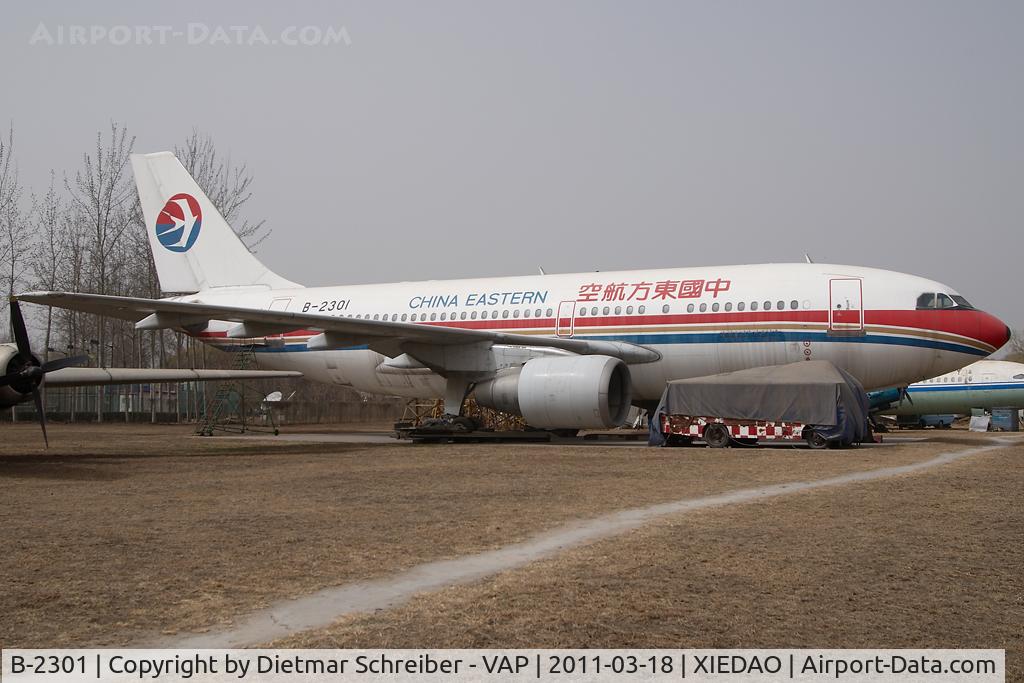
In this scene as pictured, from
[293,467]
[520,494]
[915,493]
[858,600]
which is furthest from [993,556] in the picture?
[293,467]

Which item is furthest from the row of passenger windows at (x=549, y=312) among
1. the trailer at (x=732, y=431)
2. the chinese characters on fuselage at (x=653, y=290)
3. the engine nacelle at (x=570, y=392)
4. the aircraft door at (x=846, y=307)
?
the trailer at (x=732, y=431)

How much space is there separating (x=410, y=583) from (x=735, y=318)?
16080mm

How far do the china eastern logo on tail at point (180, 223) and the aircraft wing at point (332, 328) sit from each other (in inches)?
290

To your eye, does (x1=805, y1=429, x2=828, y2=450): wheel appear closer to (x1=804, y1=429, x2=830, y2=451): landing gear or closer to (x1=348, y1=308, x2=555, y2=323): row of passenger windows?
(x1=804, y1=429, x2=830, y2=451): landing gear

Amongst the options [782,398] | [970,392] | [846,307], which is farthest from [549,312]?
[970,392]

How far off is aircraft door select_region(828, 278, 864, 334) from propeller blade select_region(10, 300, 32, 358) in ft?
51.1

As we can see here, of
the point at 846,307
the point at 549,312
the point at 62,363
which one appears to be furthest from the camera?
the point at 549,312

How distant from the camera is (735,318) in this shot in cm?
2103

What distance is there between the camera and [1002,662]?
459cm

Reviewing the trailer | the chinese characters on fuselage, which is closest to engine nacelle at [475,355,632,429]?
the trailer

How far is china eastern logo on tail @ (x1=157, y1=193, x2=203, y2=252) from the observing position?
28.6m

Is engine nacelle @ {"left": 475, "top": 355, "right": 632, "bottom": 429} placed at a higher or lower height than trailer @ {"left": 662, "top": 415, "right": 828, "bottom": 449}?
higher

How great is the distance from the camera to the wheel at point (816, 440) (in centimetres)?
1912

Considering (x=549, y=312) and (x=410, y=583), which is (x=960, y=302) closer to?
(x=549, y=312)
